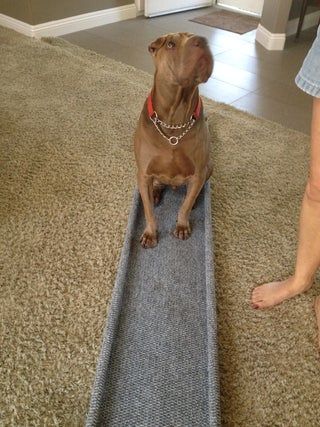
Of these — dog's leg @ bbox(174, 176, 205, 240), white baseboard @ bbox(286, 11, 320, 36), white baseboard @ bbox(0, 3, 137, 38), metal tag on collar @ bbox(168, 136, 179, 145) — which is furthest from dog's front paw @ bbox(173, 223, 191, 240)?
white baseboard @ bbox(286, 11, 320, 36)

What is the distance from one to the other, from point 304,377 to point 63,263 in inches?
31.6

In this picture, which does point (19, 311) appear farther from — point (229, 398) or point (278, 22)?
point (278, 22)

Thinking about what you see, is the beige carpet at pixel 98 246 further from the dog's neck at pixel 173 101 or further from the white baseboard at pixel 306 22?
the white baseboard at pixel 306 22

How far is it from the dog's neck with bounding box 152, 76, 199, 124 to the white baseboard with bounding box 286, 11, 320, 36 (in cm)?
291

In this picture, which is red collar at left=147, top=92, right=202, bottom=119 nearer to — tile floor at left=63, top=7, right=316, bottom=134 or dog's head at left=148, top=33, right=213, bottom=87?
dog's head at left=148, top=33, right=213, bottom=87

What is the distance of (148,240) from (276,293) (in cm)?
46

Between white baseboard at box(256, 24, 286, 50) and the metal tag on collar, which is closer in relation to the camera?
the metal tag on collar

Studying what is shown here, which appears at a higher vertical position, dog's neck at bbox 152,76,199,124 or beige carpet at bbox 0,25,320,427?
dog's neck at bbox 152,76,199,124

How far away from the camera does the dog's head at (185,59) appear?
100 cm

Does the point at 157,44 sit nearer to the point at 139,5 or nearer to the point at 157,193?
the point at 157,193

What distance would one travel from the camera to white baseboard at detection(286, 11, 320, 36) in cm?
355

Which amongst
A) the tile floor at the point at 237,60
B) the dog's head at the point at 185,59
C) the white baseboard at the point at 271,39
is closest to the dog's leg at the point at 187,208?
the dog's head at the point at 185,59

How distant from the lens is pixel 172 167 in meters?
1.23

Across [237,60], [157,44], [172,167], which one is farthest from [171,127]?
[237,60]
